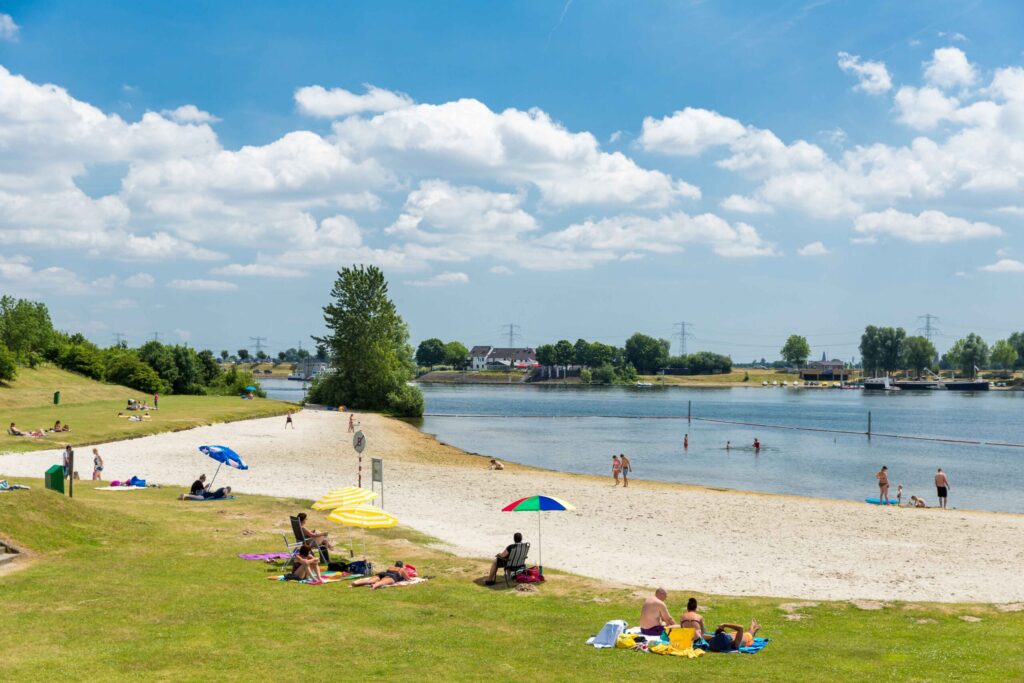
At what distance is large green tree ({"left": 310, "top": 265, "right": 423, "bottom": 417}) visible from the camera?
110250 millimetres

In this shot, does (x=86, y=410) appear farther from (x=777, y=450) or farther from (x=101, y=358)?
(x=777, y=450)

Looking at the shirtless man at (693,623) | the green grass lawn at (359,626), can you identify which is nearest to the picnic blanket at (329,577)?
the green grass lawn at (359,626)

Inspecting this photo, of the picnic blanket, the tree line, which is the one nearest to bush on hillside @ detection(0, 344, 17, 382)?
the tree line

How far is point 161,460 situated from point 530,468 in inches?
938

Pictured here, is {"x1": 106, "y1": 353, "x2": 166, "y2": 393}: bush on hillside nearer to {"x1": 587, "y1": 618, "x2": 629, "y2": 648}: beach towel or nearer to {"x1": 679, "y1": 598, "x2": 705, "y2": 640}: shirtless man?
{"x1": 587, "y1": 618, "x2": 629, "y2": 648}: beach towel

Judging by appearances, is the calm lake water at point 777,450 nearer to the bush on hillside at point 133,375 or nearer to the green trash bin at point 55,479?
the bush on hillside at point 133,375

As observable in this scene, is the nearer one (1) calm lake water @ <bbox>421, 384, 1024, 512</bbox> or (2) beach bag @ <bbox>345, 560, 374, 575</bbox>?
(2) beach bag @ <bbox>345, 560, 374, 575</bbox>

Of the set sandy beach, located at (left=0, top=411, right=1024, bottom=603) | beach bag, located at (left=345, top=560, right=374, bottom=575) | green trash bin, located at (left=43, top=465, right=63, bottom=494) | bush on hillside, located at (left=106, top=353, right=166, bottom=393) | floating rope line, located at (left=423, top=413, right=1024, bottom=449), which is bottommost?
floating rope line, located at (left=423, top=413, right=1024, bottom=449)

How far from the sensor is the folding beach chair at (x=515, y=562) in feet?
66.0

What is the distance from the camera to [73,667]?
13070mm

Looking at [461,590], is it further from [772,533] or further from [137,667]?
[772,533]

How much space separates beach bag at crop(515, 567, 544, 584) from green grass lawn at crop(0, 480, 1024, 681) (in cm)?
34

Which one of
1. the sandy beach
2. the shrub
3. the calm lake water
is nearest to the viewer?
the sandy beach

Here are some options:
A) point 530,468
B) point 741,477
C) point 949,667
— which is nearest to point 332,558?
point 949,667
